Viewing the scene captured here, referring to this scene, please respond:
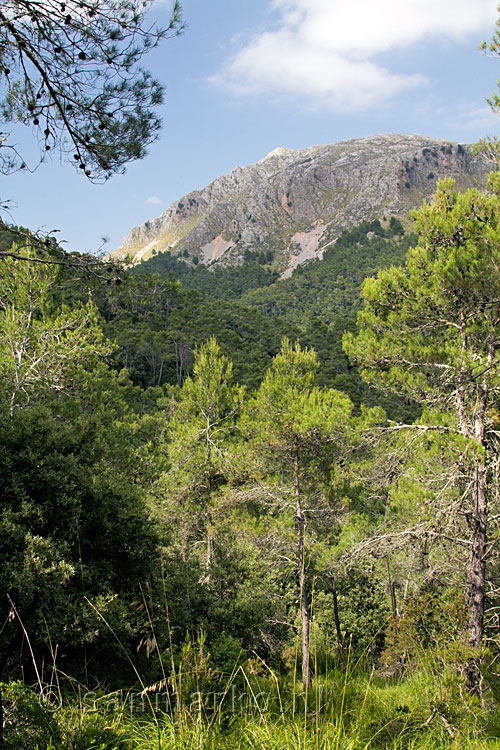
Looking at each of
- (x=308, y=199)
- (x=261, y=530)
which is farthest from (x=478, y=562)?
(x=308, y=199)

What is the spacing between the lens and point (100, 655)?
6207mm

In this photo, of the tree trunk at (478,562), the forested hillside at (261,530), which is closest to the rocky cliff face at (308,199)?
the forested hillside at (261,530)

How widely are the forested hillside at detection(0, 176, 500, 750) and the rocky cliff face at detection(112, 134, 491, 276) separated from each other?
420 ft

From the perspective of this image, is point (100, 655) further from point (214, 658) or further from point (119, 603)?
point (214, 658)

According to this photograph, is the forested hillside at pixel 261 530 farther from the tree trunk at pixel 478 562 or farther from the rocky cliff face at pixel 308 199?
the rocky cliff face at pixel 308 199

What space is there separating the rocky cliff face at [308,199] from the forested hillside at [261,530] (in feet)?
420

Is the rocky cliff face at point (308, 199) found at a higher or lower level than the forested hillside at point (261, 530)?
higher

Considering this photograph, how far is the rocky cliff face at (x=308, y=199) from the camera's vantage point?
150 metres

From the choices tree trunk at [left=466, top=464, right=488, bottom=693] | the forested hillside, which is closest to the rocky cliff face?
the forested hillside

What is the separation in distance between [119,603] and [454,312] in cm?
607

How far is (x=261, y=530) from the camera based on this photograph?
1091 cm

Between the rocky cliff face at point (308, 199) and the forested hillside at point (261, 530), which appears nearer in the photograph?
the forested hillside at point (261, 530)

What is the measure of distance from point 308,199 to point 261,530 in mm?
179872

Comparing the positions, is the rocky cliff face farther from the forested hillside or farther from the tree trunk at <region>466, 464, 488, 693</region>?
the tree trunk at <region>466, 464, 488, 693</region>
